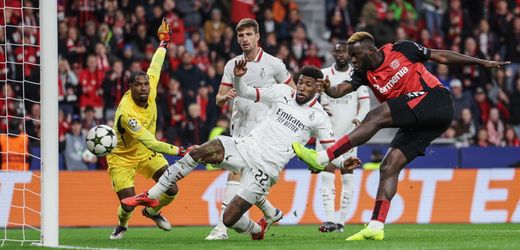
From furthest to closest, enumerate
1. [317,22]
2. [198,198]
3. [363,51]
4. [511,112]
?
[317,22], [511,112], [198,198], [363,51]

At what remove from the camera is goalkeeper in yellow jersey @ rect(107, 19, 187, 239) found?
13.2m

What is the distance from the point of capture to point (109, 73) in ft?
72.5

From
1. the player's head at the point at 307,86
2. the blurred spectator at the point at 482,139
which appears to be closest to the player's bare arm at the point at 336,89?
the player's head at the point at 307,86

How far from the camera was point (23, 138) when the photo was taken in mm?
17812

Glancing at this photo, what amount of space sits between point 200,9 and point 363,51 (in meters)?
13.3

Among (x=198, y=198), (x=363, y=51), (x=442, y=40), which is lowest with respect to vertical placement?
(x=198, y=198)

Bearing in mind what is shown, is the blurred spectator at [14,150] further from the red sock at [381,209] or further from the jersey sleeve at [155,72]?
the red sock at [381,209]

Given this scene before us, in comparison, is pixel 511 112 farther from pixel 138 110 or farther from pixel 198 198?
pixel 138 110

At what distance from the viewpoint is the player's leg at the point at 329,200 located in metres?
14.6

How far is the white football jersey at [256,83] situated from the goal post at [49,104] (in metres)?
3.36

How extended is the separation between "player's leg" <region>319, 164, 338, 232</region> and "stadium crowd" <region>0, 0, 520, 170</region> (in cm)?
572

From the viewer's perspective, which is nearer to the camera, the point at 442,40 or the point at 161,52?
the point at 161,52

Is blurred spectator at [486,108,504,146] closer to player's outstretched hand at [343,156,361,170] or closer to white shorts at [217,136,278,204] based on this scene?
white shorts at [217,136,278,204]

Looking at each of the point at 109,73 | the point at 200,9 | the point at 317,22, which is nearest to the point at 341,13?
the point at 317,22
